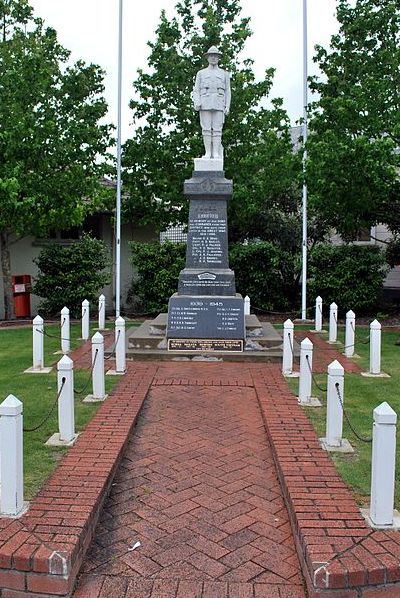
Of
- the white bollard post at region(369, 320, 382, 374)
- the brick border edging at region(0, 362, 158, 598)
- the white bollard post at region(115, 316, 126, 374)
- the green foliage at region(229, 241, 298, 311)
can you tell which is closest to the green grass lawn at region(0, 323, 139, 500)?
the brick border edging at region(0, 362, 158, 598)

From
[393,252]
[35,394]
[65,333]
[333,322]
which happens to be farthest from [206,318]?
[393,252]

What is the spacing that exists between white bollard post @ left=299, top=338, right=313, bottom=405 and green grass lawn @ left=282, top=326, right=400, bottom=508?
0.25 m

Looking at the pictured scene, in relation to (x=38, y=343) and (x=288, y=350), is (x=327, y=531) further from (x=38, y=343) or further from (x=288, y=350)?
(x=38, y=343)

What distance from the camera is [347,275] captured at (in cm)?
1708

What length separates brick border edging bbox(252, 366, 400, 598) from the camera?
11.1 ft

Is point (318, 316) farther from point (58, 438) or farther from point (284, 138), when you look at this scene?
point (58, 438)

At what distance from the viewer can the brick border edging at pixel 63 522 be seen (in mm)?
3426

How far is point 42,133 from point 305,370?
1080cm

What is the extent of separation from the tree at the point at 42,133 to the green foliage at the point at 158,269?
6.92 ft

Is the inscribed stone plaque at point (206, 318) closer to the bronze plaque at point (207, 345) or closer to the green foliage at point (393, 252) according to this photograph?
the bronze plaque at point (207, 345)

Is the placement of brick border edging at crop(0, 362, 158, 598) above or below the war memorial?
below

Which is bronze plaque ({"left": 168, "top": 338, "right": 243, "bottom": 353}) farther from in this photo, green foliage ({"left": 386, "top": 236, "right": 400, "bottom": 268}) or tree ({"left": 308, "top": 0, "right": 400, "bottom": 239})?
green foliage ({"left": 386, "top": 236, "right": 400, "bottom": 268})

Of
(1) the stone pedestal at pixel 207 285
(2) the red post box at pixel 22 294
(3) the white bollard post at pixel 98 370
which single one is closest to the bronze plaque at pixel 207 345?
(1) the stone pedestal at pixel 207 285

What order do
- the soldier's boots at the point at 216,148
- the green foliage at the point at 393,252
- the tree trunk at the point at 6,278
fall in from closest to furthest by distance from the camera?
the soldier's boots at the point at 216,148 → the tree trunk at the point at 6,278 → the green foliage at the point at 393,252
